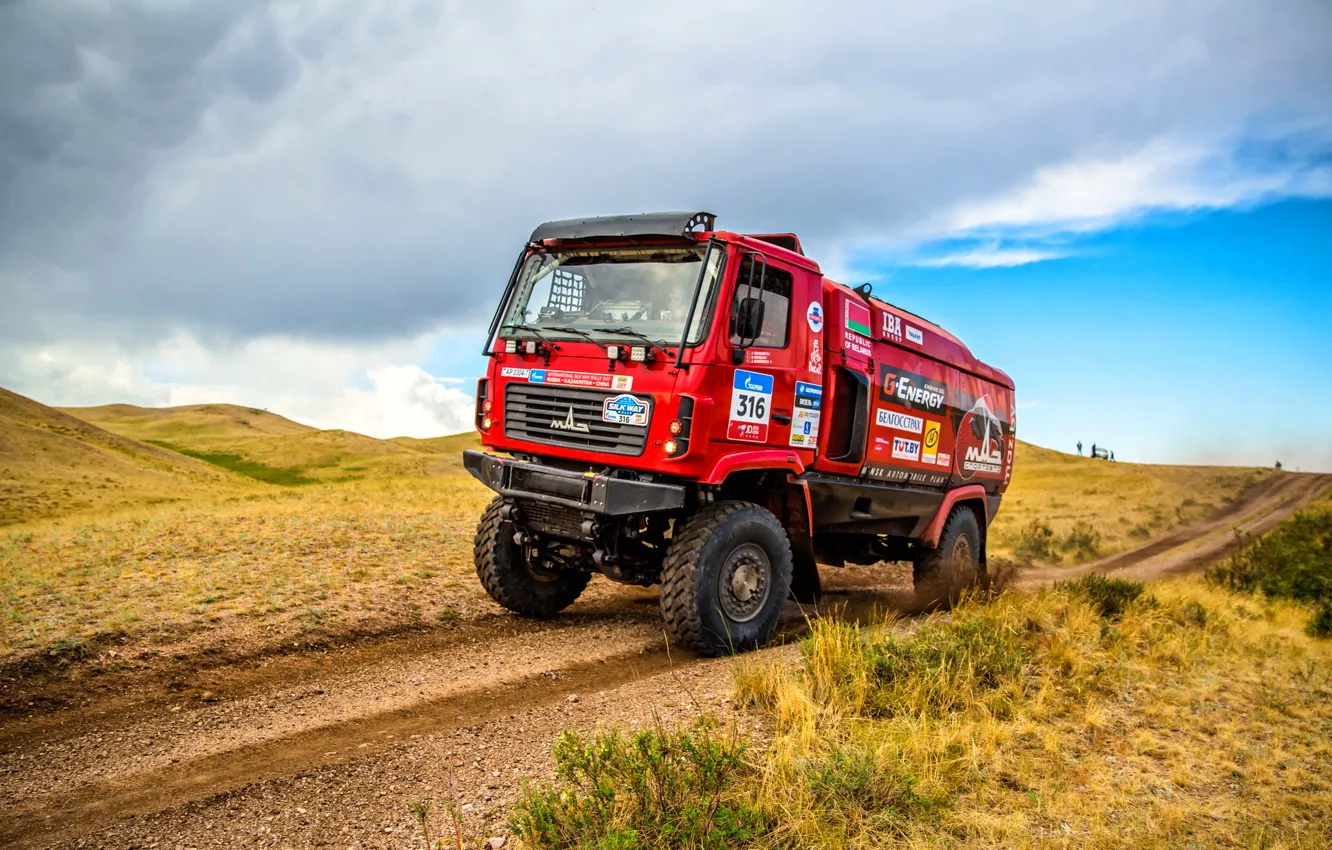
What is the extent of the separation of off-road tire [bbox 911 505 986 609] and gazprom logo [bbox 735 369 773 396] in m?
4.48

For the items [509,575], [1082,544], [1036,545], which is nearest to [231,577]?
[509,575]

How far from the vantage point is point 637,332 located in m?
7.21

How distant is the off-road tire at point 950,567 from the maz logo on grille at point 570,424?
5.60m

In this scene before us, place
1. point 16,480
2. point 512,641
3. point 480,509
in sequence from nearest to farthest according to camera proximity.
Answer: point 512,641, point 480,509, point 16,480

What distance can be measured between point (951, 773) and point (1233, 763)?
2.22m

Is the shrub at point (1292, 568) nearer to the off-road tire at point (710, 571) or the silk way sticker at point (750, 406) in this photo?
the off-road tire at point (710, 571)

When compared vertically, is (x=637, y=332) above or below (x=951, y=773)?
above

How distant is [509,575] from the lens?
8.45 m

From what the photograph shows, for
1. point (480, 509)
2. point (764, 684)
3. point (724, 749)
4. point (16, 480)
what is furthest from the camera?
point (16, 480)

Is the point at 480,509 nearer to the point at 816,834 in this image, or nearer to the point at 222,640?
the point at 222,640

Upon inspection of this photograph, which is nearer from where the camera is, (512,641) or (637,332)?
(637,332)

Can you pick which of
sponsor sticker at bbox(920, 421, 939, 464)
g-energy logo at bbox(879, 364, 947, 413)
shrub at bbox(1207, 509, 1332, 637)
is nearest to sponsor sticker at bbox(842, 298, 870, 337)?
g-energy logo at bbox(879, 364, 947, 413)

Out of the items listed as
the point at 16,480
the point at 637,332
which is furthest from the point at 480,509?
the point at 16,480

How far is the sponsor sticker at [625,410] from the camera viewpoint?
6.95 metres
